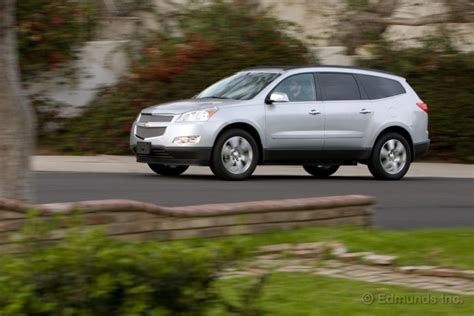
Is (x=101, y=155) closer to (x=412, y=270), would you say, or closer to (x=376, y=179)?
(x=376, y=179)

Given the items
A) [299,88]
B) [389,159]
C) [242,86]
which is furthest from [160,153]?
[389,159]

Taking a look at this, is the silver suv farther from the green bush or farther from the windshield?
the green bush

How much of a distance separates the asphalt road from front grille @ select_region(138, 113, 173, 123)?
0.86 m

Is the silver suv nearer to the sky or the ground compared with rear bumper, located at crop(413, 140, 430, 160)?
nearer to the sky

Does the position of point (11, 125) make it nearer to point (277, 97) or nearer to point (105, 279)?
point (105, 279)

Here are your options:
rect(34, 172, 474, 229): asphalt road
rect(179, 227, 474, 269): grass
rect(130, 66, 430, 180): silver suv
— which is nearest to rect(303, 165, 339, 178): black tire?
rect(130, 66, 430, 180): silver suv

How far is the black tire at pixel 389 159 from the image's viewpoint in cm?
1639

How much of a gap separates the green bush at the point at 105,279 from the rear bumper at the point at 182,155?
940 cm

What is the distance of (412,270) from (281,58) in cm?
1290

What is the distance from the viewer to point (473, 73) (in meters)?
20.4

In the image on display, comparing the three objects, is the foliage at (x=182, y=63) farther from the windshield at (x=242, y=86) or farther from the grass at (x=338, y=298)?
the grass at (x=338, y=298)

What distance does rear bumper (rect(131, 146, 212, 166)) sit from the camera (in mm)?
14883

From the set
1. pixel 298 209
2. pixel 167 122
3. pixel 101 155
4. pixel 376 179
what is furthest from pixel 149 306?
pixel 101 155

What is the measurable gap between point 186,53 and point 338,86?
4.73 metres
